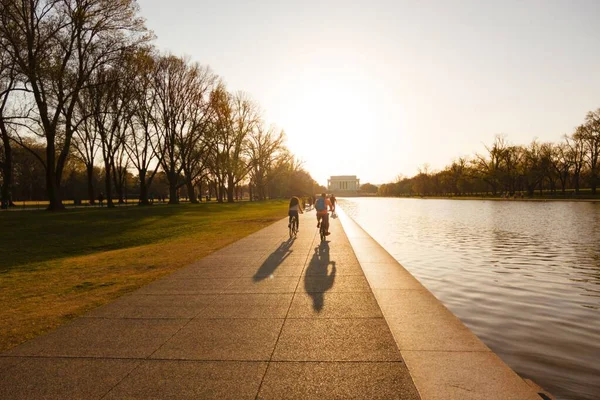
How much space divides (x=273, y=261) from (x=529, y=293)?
661 cm

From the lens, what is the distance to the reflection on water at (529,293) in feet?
19.7

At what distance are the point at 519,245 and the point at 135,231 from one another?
18.9 meters

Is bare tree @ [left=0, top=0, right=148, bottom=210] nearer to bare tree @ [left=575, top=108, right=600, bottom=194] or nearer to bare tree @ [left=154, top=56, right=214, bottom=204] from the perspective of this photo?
bare tree @ [left=154, top=56, right=214, bottom=204]

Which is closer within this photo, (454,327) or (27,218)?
(454,327)

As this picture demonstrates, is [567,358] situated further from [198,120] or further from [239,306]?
[198,120]

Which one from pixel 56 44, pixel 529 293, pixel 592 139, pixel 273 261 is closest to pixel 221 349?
pixel 273 261

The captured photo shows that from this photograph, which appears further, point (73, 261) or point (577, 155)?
point (577, 155)

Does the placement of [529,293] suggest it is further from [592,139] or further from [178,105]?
[592,139]

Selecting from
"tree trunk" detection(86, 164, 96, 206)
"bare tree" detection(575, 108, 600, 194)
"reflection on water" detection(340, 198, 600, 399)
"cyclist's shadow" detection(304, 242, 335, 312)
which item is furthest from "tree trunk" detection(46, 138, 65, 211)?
"bare tree" detection(575, 108, 600, 194)

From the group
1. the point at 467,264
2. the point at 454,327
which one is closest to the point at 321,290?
the point at 454,327

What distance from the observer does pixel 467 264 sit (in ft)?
45.6

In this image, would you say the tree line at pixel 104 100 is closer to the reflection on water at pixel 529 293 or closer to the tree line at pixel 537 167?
the reflection on water at pixel 529 293

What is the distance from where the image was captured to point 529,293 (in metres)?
10.0

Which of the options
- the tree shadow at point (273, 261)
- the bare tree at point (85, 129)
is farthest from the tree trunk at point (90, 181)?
the tree shadow at point (273, 261)
